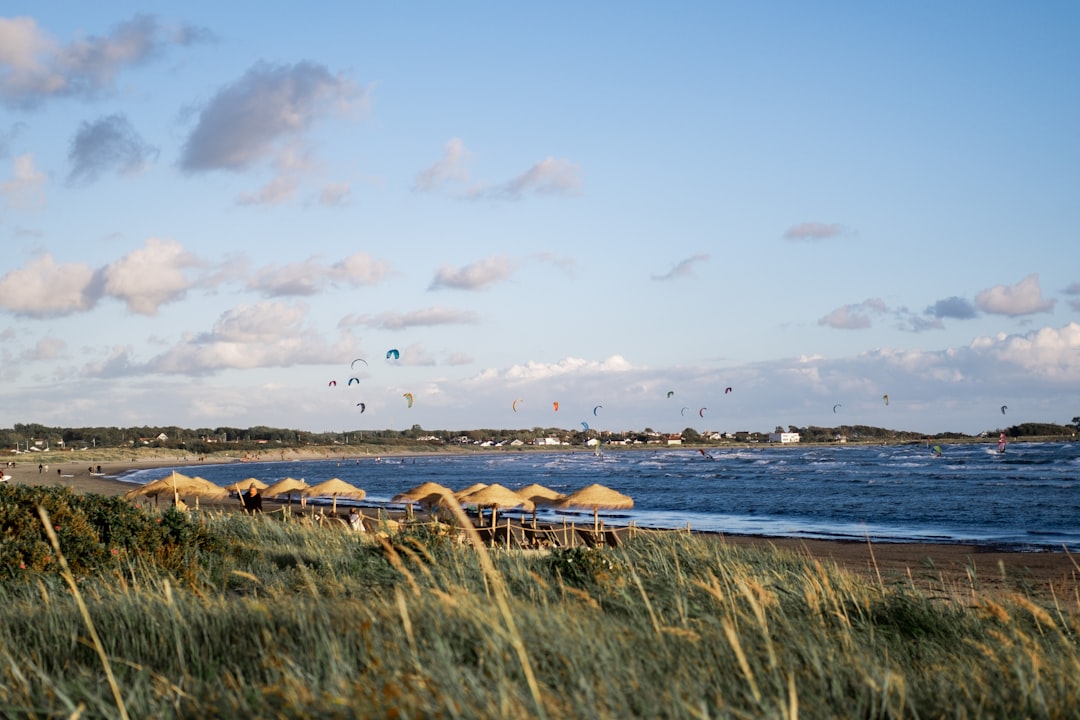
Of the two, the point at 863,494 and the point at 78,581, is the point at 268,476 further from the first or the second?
the point at 78,581

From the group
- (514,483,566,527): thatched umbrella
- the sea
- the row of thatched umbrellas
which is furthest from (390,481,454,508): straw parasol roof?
the sea

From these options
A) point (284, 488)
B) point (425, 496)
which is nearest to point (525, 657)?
point (425, 496)

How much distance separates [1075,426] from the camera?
18012cm

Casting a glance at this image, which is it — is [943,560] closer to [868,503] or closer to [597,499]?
[597,499]

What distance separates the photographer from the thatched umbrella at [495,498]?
88.8 ft

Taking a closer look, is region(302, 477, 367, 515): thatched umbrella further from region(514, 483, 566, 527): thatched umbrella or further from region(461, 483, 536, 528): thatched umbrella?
region(461, 483, 536, 528): thatched umbrella

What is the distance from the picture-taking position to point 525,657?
10.4ft

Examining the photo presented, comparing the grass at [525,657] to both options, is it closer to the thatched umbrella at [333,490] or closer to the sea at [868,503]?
the sea at [868,503]

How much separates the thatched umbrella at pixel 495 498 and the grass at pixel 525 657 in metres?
19.3

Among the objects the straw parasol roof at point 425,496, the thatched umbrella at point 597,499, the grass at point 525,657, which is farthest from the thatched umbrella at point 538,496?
the grass at point 525,657

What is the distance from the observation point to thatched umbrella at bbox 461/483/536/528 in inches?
1065

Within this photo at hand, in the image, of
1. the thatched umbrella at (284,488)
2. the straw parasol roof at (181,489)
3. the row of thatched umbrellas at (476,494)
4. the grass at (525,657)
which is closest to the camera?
the grass at (525,657)

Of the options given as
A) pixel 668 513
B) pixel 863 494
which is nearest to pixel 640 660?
pixel 668 513

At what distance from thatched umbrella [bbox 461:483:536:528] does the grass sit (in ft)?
63.2
